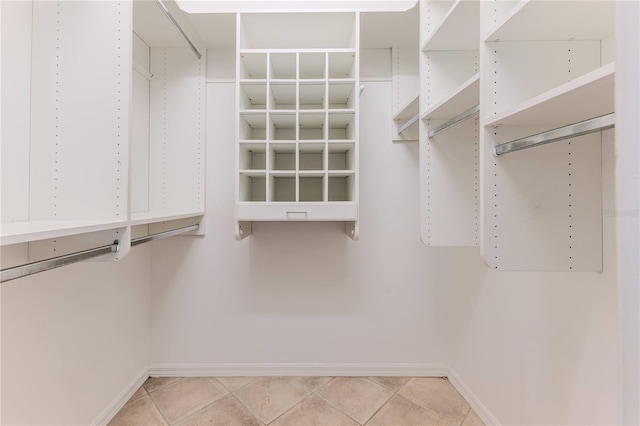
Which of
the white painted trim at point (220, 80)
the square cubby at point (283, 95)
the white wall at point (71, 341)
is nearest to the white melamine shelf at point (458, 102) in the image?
the square cubby at point (283, 95)

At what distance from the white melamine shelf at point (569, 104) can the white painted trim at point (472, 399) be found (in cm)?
146

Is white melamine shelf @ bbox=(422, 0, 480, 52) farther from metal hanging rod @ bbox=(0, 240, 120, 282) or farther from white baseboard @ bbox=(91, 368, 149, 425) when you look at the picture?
white baseboard @ bbox=(91, 368, 149, 425)

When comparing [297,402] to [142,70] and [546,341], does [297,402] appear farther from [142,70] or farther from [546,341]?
[142,70]

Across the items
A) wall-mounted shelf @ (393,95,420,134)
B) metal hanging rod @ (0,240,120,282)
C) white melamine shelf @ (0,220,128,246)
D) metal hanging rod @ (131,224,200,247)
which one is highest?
wall-mounted shelf @ (393,95,420,134)

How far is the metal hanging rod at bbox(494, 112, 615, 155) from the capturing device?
0.59m

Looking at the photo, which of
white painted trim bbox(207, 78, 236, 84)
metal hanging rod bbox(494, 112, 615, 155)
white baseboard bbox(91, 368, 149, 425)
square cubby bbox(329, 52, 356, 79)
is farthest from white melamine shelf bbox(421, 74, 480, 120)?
white baseboard bbox(91, 368, 149, 425)

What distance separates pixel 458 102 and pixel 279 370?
1.86 metres

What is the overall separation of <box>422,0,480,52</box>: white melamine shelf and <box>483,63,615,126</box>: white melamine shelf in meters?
0.51

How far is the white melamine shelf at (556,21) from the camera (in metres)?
0.72

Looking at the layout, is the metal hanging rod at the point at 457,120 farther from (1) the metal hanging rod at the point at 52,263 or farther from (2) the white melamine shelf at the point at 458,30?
(1) the metal hanging rod at the point at 52,263

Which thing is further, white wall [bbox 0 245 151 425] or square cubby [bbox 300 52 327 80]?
square cubby [bbox 300 52 327 80]

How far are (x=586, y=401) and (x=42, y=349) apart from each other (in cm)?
208

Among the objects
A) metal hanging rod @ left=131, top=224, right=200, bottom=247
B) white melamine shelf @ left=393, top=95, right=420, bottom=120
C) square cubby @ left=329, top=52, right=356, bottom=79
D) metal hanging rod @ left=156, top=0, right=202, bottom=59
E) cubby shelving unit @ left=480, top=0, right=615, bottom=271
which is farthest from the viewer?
white melamine shelf @ left=393, top=95, right=420, bottom=120

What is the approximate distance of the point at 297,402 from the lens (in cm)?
152
